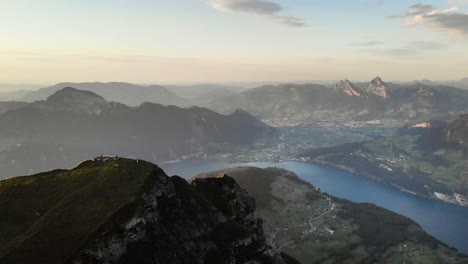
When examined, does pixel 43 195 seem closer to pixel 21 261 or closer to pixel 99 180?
pixel 99 180

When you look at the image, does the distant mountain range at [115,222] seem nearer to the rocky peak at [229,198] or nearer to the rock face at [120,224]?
the rock face at [120,224]

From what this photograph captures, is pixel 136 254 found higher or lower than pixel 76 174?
lower

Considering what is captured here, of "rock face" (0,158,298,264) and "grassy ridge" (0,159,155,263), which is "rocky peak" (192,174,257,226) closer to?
"rock face" (0,158,298,264)

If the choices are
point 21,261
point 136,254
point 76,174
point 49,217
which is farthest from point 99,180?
point 21,261

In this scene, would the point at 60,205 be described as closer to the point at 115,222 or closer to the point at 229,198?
the point at 115,222

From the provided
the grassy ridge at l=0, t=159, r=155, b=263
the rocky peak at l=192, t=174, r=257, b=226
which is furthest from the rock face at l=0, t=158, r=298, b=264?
the rocky peak at l=192, t=174, r=257, b=226

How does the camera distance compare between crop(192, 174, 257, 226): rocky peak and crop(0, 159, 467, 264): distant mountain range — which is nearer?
crop(0, 159, 467, 264): distant mountain range

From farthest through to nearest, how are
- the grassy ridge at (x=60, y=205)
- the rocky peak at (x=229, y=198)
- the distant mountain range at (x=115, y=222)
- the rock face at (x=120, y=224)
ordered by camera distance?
the rocky peak at (x=229, y=198) → the distant mountain range at (x=115, y=222) → the rock face at (x=120, y=224) → the grassy ridge at (x=60, y=205)

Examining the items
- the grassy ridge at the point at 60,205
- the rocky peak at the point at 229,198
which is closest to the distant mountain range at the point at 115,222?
the grassy ridge at the point at 60,205
